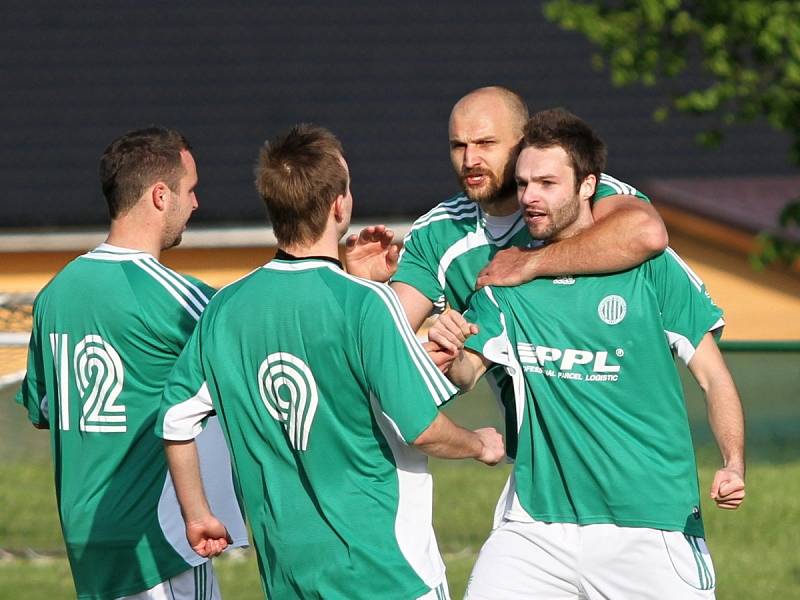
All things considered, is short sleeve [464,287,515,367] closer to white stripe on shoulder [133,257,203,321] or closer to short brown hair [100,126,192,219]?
white stripe on shoulder [133,257,203,321]

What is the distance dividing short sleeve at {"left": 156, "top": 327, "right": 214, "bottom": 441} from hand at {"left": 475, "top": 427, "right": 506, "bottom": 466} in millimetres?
838

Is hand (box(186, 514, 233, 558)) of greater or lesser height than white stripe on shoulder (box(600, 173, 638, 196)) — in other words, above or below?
below

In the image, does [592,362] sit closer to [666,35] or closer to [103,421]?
[103,421]

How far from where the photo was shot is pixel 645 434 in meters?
5.16

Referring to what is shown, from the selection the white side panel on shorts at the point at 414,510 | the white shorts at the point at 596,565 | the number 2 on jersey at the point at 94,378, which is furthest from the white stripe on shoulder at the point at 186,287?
the white shorts at the point at 596,565

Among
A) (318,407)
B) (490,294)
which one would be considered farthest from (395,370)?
(490,294)

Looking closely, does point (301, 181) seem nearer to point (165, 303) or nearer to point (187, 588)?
point (165, 303)

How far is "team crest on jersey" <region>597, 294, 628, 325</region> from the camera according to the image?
516 centimetres

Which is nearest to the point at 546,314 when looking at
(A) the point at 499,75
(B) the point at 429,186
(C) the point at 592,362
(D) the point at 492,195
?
(C) the point at 592,362

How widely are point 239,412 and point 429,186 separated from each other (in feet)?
37.4

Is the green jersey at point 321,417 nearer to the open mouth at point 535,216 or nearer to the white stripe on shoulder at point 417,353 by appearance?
the white stripe on shoulder at point 417,353

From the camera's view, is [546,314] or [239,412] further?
[546,314]

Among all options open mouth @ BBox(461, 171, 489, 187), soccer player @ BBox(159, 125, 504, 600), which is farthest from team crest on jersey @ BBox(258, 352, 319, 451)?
open mouth @ BBox(461, 171, 489, 187)

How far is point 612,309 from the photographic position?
17.0 ft
